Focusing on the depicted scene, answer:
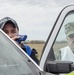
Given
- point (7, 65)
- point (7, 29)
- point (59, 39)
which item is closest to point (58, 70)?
point (59, 39)

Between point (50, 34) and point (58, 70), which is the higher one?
point (50, 34)

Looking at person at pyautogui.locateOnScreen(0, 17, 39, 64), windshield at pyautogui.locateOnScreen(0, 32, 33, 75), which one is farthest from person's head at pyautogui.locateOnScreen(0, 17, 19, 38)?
windshield at pyautogui.locateOnScreen(0, 32, 33, 75)

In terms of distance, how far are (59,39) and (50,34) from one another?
0.42 ft

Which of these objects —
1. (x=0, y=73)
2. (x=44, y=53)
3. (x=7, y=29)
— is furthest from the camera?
(x=7, y=29)

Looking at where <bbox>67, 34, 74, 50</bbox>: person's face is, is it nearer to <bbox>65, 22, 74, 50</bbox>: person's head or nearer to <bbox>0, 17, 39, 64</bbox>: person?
<bbox>65, 22, 74, 50</bbox>: person's head

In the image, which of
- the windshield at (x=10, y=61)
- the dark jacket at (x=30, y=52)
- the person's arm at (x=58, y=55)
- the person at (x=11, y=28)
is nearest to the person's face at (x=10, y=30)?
the person at (x=11, y=28)

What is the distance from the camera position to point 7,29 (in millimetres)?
6559

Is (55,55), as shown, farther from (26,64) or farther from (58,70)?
(26,64)

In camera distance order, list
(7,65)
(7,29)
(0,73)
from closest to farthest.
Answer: (0,73) < (7,65) < (7,29)

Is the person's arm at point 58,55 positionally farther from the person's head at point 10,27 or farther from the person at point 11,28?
the person's head at point 10,27

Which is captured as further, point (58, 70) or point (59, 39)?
point (59, 39)

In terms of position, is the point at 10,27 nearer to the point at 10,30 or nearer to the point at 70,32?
the point at 10,30

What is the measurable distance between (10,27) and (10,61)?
211 cm

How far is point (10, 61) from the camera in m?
4.48
